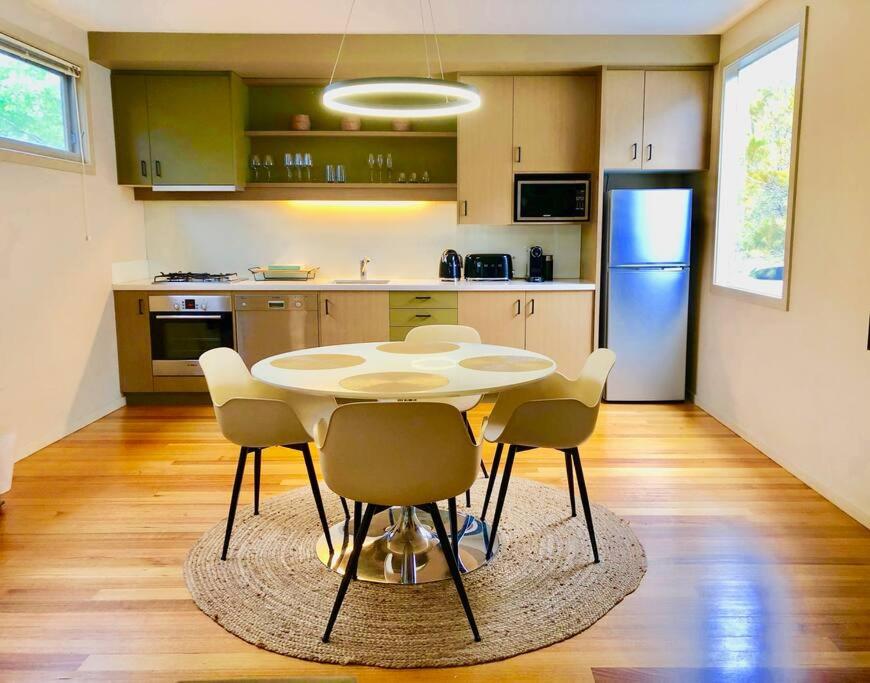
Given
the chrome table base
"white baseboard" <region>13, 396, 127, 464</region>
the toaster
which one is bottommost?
the chrome table base

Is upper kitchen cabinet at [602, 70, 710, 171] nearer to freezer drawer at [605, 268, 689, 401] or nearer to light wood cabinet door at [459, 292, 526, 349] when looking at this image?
freezer drawer at [605, 268, 689, 401]

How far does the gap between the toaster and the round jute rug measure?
2.44 m

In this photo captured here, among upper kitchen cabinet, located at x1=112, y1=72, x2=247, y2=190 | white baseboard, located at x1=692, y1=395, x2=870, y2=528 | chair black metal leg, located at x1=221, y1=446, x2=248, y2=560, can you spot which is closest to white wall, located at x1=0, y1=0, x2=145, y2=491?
upper kitchen cabinet, located at x1=112, y1=72, x2=247, y2=190

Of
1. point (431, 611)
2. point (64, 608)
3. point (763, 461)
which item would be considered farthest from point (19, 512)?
point (763, 461)

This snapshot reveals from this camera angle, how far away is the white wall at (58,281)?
3840 mm

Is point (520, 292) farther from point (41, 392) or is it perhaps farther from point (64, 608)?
point (64, 608)

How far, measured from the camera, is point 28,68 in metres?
4.09

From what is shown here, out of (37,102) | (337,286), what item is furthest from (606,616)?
(37,102)

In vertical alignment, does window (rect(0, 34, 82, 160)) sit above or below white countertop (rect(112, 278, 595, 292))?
above

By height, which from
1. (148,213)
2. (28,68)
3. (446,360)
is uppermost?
(28,68)

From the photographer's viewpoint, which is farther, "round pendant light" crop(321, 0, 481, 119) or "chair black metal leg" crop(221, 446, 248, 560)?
"round pendant light" crop(321, 0, 481, 119)

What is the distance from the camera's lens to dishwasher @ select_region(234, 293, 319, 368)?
16.3 ft

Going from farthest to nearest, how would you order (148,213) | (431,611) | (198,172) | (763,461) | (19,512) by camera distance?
(148,213)
(198,172)
(763,461)
(19,512)
(431,611)

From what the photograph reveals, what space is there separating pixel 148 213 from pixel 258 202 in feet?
2.71
